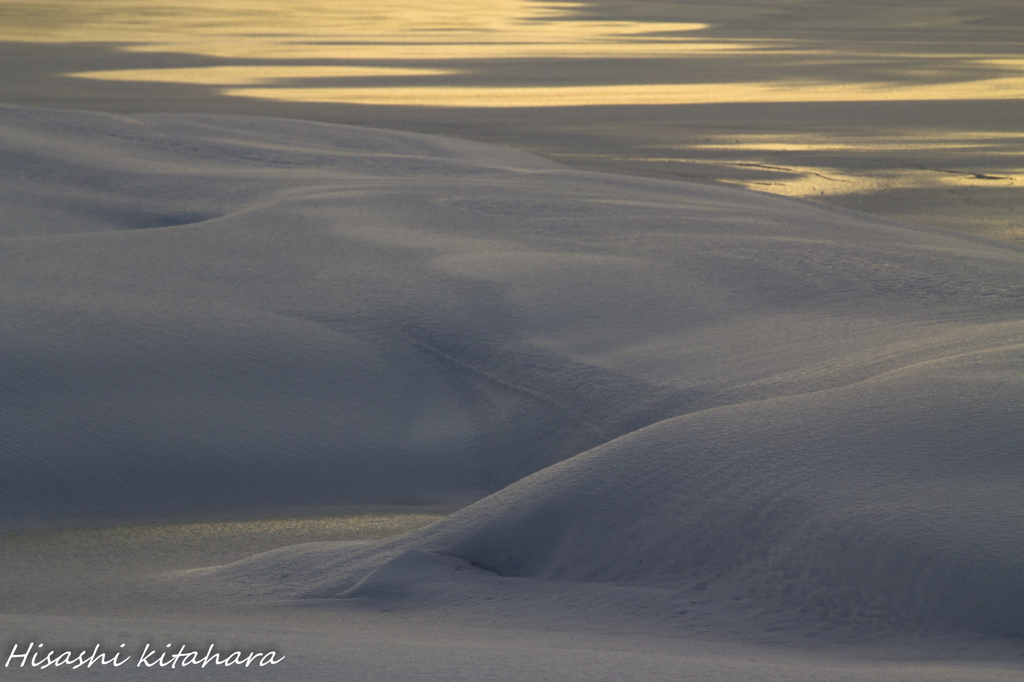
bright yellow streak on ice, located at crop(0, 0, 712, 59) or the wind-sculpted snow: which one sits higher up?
bright yellow streak on ice, located at crop(0, 0, 712, 59)

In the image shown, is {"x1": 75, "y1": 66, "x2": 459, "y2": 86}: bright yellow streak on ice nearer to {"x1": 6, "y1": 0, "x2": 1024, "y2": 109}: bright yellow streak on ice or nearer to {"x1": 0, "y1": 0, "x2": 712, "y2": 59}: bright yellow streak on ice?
{"x1": 6, "y1": 0, "x2": 1024, "y2": 109}: bright yellow streak on ice

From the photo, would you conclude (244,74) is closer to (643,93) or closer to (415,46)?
(415,46)

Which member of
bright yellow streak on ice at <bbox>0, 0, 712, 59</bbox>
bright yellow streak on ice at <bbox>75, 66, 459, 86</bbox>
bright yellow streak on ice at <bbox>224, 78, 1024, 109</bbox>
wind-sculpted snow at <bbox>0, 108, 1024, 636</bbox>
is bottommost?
wind-sculpted snow at <bbox>0, 108, 1024, 636</bbox>

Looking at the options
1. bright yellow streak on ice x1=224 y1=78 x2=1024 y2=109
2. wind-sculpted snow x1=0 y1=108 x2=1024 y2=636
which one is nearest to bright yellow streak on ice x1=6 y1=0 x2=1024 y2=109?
bright yellow streak on ice x1=224 y1=78 x2=1024 y2=109

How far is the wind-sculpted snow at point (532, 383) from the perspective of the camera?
1.92 metres

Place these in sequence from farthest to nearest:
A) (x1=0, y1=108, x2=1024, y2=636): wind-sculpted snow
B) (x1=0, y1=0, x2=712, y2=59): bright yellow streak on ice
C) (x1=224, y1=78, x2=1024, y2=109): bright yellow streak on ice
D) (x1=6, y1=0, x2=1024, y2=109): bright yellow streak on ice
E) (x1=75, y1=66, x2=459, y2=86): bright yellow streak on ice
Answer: (x1=0, y1=0, x2=712, y2=59): bright yellow streak on ice → (x1=75, y1=66, x2=459, y2=86): bright yellow streak on ice → (x1=6, y1=0, x2=1024, y2=109): bright yellow streak on ice → (x1=224, y1=78, x2=1024, y2=109): bright yellow streak on ice → (x1=0, y1=108, x2=1024, y2=636): wind-sculpted snow

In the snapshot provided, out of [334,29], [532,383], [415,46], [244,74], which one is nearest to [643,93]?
[244,74]

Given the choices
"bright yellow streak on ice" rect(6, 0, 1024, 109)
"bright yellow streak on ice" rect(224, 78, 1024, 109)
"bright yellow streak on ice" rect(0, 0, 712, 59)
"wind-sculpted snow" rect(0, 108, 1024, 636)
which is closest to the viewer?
"wind-sculpted snow" rect(0, 108, 1024, 636)

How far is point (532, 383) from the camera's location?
305cm

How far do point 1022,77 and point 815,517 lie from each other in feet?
38.6

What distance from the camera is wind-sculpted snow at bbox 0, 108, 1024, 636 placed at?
6.30 feet

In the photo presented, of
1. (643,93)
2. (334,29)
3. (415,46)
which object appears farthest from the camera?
(334,29)

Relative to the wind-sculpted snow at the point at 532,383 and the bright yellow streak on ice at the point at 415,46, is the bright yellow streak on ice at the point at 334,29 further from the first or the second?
the wind-sculpted snow at the point at 532,383

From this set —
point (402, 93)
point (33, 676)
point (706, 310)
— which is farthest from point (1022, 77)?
point (33, 676)
